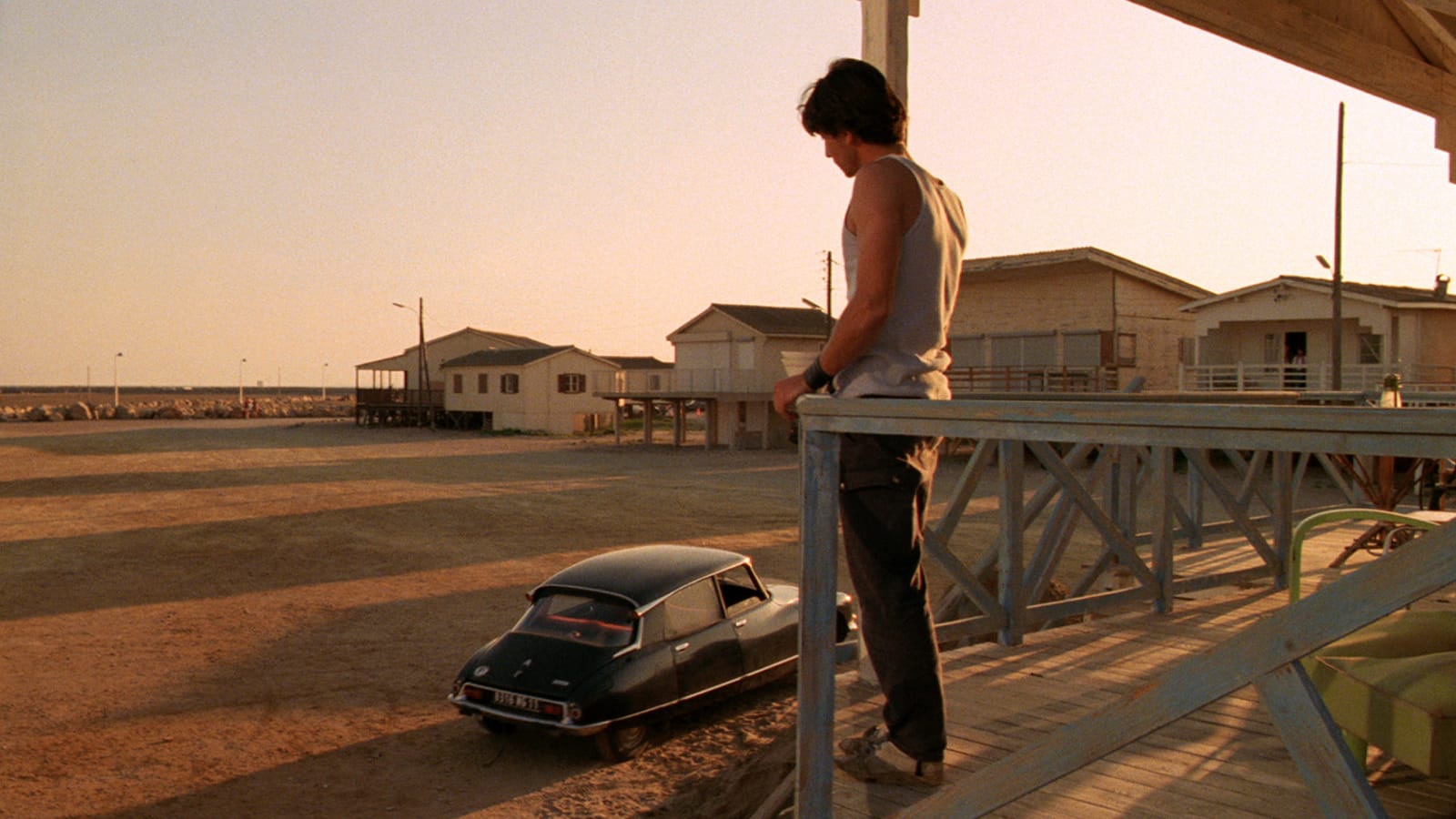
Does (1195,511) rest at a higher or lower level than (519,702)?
higher

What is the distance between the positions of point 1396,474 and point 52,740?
1132cm

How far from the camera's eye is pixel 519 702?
796cm

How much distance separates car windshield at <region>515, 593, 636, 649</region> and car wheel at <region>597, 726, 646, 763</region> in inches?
24.9

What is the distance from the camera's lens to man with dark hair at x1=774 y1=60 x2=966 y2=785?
2.52 meters

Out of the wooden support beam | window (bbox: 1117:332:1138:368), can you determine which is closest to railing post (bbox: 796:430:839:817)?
the wooden support beam

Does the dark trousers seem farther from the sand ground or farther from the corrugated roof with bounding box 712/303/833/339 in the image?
the corrugated roof with bounding box 712/303/833/339

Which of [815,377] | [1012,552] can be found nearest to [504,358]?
[1012,552]

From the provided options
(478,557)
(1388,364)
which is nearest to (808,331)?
(1388,364)

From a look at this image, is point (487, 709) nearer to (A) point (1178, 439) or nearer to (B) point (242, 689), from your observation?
(B) point (242, 689)

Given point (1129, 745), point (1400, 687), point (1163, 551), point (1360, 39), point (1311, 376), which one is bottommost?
point (1129, 745)

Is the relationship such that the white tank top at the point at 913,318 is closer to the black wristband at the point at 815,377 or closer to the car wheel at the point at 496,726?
the black wristband at the point at 815,377

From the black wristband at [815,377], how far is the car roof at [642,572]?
6.07m

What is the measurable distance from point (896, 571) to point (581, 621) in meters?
6.23

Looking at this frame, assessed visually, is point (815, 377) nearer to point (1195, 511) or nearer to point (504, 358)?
point (1195, 511)
